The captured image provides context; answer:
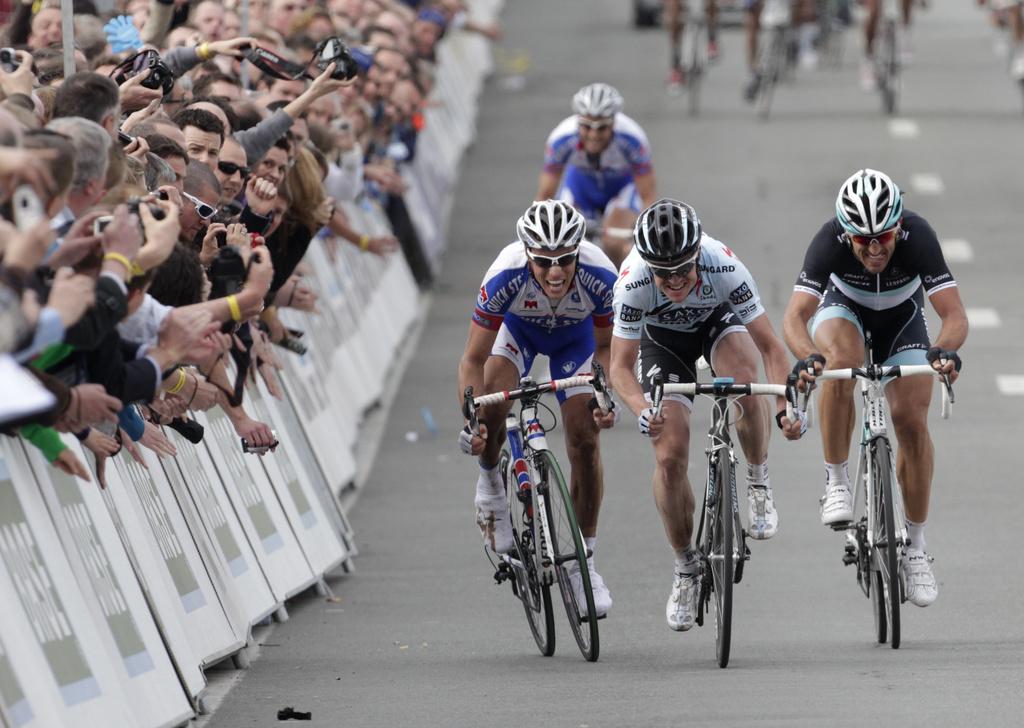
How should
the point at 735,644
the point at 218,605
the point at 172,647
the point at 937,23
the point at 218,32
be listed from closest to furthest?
the point at 172,647, the point at 218,605, the point at 735,644, the point at 218,32, the point at 937,23

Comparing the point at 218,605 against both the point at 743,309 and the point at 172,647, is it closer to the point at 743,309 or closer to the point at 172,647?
the point at 172,647

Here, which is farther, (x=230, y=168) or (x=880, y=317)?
(x=880, y=317)

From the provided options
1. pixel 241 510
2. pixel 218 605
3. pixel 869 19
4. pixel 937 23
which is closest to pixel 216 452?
pixel 241 510

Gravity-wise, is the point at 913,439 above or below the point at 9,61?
below

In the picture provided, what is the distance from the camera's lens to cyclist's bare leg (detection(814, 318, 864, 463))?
10.8 m

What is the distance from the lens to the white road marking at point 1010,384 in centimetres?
1845

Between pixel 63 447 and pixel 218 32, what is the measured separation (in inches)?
273

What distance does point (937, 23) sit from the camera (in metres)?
43.0

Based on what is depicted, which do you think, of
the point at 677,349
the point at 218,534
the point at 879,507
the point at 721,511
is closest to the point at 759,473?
the point at 677,349

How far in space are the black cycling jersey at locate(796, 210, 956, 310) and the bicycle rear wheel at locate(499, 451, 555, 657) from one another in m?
1.64

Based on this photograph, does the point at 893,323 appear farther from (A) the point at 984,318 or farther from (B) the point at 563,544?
(A) the point at 984,318

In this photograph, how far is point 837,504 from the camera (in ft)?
35.2

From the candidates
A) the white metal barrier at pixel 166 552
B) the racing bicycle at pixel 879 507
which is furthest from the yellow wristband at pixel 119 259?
the racing bicycle at pixel 879 507

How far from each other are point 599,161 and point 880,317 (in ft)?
22.6
